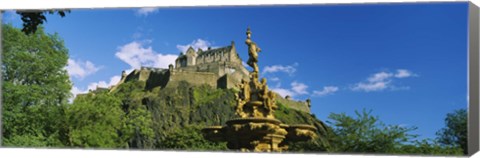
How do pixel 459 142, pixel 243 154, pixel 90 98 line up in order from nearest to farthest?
pixel 243 154 → pixel 459 142 → pixel 90 98

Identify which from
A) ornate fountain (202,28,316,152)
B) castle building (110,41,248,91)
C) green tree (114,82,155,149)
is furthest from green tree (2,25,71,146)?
ornate fountain (202,28,316,152)

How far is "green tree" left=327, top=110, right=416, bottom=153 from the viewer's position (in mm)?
22406

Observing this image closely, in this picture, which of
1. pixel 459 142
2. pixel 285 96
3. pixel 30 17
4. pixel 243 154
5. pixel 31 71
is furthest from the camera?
pixel 285 96

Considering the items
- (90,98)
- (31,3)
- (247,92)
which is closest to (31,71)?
(90,98)

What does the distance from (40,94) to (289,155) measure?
12.6 metres

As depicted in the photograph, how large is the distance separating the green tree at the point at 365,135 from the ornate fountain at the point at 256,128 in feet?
26.1

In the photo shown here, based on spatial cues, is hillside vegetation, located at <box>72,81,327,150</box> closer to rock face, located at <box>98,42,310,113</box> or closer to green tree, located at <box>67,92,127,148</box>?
green tree, located at <box>67,92,127,148</box>

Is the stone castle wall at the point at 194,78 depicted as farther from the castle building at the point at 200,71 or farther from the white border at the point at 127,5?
the white border at the point at 127,5

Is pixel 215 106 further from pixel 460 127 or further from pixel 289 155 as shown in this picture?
pixel 289 155

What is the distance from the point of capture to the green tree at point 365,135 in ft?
73.5

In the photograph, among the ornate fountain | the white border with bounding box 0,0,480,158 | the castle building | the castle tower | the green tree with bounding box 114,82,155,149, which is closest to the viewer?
the ornate fountain

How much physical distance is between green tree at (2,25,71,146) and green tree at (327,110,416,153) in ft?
27.9

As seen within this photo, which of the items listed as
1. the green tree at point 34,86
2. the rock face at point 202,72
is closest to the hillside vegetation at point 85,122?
the green tree at point 34,86

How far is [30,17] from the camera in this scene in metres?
10.1
